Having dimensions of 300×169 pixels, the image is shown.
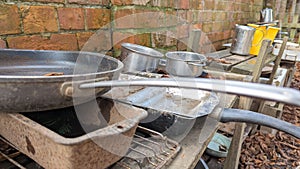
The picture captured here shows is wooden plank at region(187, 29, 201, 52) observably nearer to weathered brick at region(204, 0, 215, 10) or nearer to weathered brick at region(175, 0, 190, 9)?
weathered brick at region(175, 0, 190, 9)

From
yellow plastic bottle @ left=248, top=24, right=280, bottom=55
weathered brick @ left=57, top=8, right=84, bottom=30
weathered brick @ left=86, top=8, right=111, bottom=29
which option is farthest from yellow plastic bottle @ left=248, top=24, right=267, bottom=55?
weathered brick @ left=57, top=8, right=84, bottom=30

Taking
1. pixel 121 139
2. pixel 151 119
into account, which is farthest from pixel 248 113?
pixel 121 139

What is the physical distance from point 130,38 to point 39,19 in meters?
0.44

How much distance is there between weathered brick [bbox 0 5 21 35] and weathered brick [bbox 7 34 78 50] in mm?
23

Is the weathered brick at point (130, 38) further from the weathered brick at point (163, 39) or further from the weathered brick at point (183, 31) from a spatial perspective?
the weathered brick at point (183, 31)

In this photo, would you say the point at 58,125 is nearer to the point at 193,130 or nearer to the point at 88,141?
the point at 88,141

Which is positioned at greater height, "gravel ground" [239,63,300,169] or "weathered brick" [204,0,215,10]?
"weathered brick" [204,0,215,10]

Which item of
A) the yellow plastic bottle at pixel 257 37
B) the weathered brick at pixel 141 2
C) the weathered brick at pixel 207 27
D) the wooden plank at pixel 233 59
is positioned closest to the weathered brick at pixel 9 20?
the weathered brick at pixel 141 2

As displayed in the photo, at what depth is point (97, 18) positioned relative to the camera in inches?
33.8

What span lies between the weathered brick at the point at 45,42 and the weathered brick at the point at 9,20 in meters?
0.02

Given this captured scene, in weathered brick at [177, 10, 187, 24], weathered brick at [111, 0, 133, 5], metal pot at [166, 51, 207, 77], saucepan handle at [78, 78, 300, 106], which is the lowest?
metal pot at [166, 51, 207, 77]

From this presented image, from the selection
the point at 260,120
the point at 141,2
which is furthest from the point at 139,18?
the point at 260,120

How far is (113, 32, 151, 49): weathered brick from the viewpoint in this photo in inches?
37.5

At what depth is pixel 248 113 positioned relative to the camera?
22.2 inches
